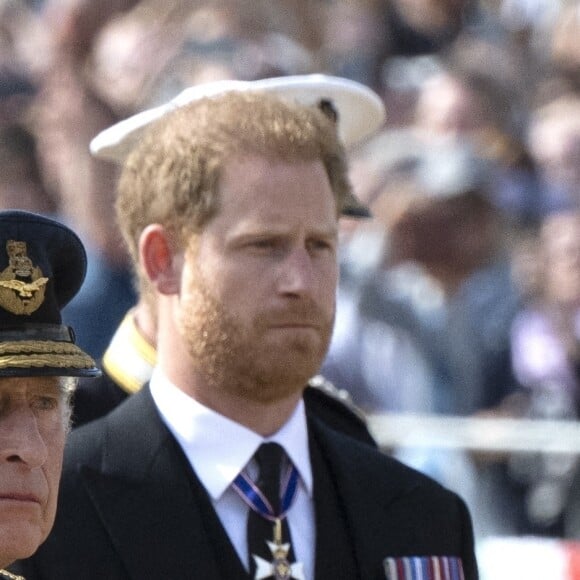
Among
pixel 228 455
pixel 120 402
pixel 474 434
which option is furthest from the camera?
pixel 474 434

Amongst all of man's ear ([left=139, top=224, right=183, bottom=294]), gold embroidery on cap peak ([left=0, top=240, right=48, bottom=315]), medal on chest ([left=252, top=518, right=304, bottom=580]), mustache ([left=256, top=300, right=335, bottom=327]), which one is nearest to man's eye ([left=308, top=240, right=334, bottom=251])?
mustache ([left=256, top=300, right=335, bottom=327])

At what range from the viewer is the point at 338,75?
7.68 meters

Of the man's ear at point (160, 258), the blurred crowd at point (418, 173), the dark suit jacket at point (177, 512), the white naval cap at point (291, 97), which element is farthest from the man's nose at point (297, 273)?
the blurred crowd at point (418, 173)

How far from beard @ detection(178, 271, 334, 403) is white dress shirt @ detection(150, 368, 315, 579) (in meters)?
0.08

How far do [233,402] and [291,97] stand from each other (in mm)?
846

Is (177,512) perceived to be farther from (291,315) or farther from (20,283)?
(20,283)

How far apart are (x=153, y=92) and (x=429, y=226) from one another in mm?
1220

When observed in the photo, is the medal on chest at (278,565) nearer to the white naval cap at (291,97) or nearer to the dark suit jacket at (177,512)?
the dark suit jacket at (177,512)

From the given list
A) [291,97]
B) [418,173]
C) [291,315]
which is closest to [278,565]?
[291,315]

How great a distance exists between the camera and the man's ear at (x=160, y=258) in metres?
3.29

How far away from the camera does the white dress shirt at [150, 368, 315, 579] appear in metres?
3.19

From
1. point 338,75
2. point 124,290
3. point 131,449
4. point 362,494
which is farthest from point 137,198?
point 338,75

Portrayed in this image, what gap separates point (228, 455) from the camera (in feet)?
10.6

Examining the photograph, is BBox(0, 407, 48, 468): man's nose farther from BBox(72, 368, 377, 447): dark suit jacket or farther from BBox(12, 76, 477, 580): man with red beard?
BBox(72, 368, 377, 447): dark suit jacket
